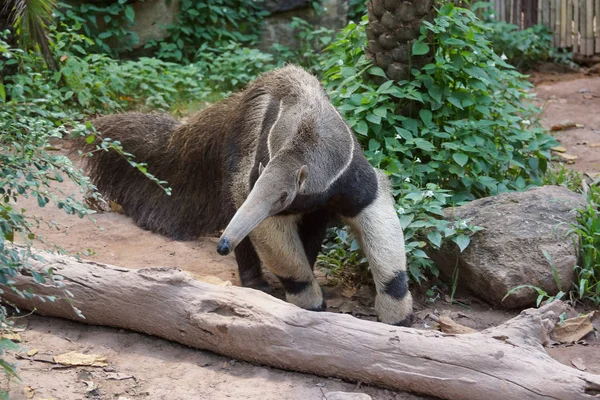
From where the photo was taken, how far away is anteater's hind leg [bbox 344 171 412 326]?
16.0 feet

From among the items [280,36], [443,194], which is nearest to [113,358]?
[443,194]

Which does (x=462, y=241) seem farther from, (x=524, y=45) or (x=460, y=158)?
(x=524, y=45)

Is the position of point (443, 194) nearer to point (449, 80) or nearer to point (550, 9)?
point (449, 80)

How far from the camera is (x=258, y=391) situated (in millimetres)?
3986

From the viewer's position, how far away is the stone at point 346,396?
382 centimetres

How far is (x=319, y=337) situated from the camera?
13.2 ft

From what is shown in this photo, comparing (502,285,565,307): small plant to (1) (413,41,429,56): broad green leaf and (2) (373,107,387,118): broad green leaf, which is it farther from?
(1) (413,41,429,56): broad green leaf

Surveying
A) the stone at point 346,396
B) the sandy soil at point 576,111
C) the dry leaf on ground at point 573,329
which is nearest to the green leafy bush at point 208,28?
the sandy soil at point 576,111

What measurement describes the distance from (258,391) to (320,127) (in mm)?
1626

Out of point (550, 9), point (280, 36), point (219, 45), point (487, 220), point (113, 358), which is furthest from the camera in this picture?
point (550, 9)

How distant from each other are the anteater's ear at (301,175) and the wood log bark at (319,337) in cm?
66

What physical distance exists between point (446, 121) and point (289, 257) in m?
2.33

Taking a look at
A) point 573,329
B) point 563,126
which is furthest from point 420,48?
point 563,126

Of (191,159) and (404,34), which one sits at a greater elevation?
(404,34)
